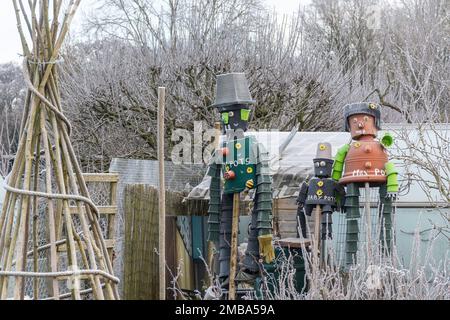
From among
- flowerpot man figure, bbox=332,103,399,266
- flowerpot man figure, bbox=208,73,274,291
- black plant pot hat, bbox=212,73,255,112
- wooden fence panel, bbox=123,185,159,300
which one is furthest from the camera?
wooden fence panel, bbox=123,185,159,300

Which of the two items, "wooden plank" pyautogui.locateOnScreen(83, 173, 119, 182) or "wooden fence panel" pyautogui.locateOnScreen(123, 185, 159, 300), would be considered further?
"wooden fence panel" pyautogui.locateOnScreen(123, 185, 159, 300)

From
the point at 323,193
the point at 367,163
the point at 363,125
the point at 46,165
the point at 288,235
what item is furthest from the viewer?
the point at 288,235

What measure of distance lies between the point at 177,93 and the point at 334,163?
17.0 ft

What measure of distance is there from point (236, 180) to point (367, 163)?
113cm

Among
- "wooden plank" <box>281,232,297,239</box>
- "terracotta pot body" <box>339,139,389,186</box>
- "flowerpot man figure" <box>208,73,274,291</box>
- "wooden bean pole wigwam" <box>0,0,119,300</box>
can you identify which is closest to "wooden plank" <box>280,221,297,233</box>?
"wooden plank" <box>281,232,297,239</box>

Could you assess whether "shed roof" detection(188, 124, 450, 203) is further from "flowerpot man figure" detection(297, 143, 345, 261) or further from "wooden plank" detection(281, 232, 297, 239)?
"flowerpot man figure" detection(297, 143, 345, 261)

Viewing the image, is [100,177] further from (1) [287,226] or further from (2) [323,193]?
(1) [287,226]

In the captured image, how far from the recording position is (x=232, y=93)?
243 inches

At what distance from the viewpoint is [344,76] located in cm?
1299

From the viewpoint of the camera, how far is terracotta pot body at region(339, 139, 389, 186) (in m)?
5.91

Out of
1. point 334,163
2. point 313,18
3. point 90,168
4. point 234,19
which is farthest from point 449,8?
point 334,163

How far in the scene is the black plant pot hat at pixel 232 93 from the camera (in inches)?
242

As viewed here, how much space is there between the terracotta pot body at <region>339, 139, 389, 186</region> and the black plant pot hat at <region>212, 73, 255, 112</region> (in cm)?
103

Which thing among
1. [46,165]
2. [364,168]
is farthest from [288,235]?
[46,165]
